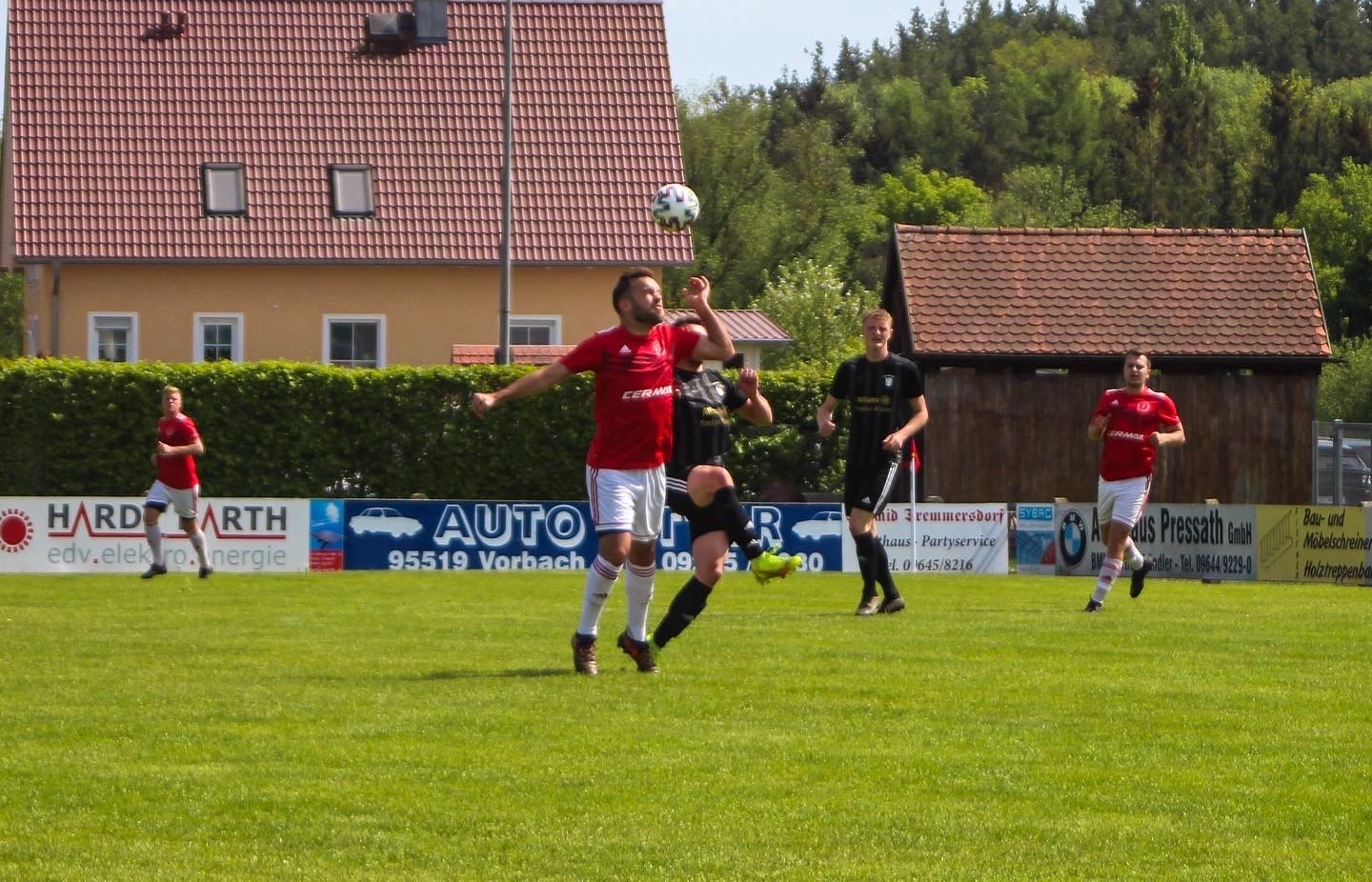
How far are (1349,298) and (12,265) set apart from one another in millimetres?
45223

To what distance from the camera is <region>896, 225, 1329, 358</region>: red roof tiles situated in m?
34.8

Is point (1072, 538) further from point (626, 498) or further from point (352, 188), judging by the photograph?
point (352, 188)

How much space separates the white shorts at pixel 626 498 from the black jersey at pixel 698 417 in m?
1.40

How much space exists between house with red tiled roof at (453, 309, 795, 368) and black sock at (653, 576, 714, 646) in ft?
66.4

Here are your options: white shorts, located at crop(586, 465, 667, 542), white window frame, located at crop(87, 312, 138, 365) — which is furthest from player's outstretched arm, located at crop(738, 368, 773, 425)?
white window frame, located at crop(87, 312, 138, 365)

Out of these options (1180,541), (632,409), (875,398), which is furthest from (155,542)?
(632,409)

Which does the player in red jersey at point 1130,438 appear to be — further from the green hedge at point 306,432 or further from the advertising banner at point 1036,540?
the green hedge at point 306,432

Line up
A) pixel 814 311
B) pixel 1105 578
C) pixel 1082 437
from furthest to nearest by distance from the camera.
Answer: pixel 814 311 < pixel 1082 437 < pixel 1105 578

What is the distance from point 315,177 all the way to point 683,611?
31281 mm

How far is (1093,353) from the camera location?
3475 centimetres

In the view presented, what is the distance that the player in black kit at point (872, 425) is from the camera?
53.1ft

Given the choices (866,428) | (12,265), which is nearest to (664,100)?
(12,265)

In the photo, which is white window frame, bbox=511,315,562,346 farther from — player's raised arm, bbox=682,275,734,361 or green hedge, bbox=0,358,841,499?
player's raised arm, bbox=682,275,734,361

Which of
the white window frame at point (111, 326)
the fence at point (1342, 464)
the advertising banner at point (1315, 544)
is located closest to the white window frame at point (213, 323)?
the white window frame at point (111, 326)
